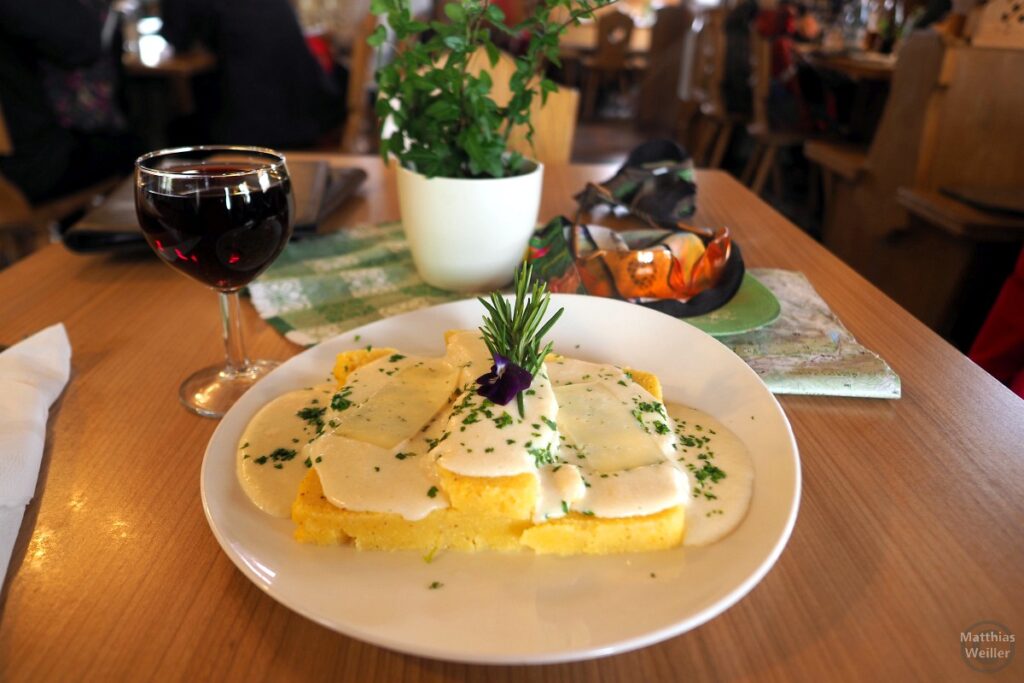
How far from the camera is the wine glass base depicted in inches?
27.7

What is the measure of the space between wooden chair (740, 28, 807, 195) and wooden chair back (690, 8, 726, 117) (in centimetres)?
30

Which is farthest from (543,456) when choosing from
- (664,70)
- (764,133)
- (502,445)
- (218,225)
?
(664,70)

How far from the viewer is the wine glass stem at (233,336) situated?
2.50 ft

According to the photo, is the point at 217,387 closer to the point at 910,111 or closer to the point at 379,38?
the point at 379,38

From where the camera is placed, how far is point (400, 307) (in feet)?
3.13

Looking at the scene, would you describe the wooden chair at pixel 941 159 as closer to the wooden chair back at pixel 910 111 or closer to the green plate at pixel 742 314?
the wooden chair back at pixel 910 111

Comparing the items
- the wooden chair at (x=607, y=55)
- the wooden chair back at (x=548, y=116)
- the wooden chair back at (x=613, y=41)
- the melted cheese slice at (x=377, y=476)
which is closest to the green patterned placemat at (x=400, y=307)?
the melted cheese slice at (x=377, y=476)

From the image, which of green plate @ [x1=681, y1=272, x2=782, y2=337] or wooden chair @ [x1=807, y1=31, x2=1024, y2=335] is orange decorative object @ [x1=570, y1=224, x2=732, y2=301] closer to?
green plate @ [x1=681, y1=272, x2=782, y2=337]

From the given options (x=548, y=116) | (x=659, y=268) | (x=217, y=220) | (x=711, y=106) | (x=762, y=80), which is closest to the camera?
(x=217, y=220)

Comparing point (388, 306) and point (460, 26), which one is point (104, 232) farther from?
point (460, 26)

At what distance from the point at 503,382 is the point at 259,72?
2.71 m

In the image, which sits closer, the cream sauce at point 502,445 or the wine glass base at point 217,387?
the cream sauce at point 502,445

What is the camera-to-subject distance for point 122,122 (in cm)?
285

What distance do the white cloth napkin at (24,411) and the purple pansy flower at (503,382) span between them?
0.37 metres
